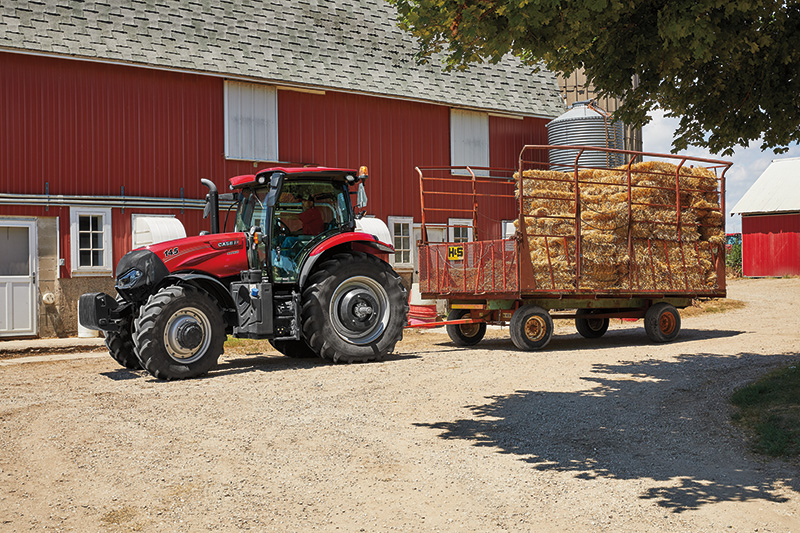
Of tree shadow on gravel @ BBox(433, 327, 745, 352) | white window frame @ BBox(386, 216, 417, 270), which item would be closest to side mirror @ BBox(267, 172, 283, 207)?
tree shadow on gravel @ BBox(433, 327, 745, 352)

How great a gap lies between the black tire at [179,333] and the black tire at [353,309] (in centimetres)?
134

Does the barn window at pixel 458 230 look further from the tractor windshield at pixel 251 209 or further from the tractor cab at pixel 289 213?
the tractor windshield at pixel 251 209

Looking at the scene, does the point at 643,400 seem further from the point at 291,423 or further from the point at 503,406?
the point at 291,423

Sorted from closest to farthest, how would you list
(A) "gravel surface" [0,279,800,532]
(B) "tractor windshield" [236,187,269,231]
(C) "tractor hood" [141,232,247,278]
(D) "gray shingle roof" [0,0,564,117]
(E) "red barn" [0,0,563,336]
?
(A) "gravel surface" [0,279,800,532]
(C) "tractor hood" [141,232,247,278]
(B) "tractor windshield" [236,187,269,231]
(E) "red barn" [0,0,563,336]
(D) "gray shingle roof" [0,0,564,117]

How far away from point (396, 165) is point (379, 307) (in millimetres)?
8560

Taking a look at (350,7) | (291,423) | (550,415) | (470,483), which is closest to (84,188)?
(350,7)

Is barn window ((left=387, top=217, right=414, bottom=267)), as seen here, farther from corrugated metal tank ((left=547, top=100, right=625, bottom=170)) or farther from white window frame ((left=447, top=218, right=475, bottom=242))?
corrugated metal tank ((left=547, top=100, right=625, bottom=170))

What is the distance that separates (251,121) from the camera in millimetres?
17609

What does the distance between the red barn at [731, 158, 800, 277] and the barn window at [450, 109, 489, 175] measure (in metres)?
17.8

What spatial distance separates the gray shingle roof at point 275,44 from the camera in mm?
15742

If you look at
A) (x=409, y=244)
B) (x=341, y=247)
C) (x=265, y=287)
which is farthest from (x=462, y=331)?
(x=409, y=244)

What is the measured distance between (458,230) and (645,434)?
1429cm

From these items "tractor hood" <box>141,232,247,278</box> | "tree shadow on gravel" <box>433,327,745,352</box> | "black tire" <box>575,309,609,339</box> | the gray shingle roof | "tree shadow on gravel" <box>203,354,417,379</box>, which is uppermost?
the gray shingle roof

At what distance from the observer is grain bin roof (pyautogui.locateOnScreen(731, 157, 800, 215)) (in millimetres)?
33250
